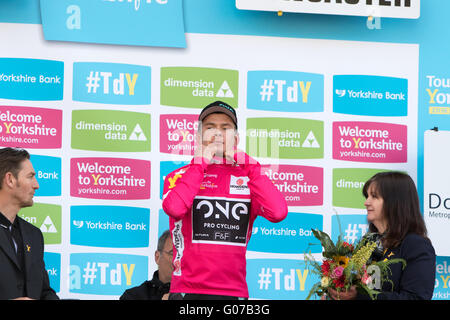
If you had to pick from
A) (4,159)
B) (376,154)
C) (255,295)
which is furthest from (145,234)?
(376,154)

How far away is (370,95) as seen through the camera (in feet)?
13.2

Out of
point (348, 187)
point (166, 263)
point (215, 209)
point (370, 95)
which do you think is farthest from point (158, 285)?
point (370, 95)

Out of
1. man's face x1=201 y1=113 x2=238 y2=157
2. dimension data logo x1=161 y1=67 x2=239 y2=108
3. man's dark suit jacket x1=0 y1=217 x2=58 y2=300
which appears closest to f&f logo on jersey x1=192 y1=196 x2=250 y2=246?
man's face x1=201 y1=113 x2=238 y2=157

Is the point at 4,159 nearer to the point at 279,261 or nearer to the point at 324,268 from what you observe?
the point at 324,268

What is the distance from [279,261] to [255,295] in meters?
0.26

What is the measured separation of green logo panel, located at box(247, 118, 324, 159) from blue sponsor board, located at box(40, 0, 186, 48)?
2.32ft

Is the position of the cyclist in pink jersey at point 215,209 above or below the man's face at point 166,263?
above

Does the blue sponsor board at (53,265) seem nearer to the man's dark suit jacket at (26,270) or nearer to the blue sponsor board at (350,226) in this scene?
the man's dark suit jacket at (26,270)

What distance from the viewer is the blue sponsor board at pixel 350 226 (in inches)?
156

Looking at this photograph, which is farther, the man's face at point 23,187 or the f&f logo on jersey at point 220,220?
the man's face at point 23,187

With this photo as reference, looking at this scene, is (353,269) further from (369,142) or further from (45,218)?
(45,218)

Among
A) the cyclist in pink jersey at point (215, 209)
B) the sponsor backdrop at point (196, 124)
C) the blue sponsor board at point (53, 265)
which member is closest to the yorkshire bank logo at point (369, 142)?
the sponsor backdrop at point (196, 124)

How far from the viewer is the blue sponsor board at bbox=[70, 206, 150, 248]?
3.79 meters

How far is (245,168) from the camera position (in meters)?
2.75
